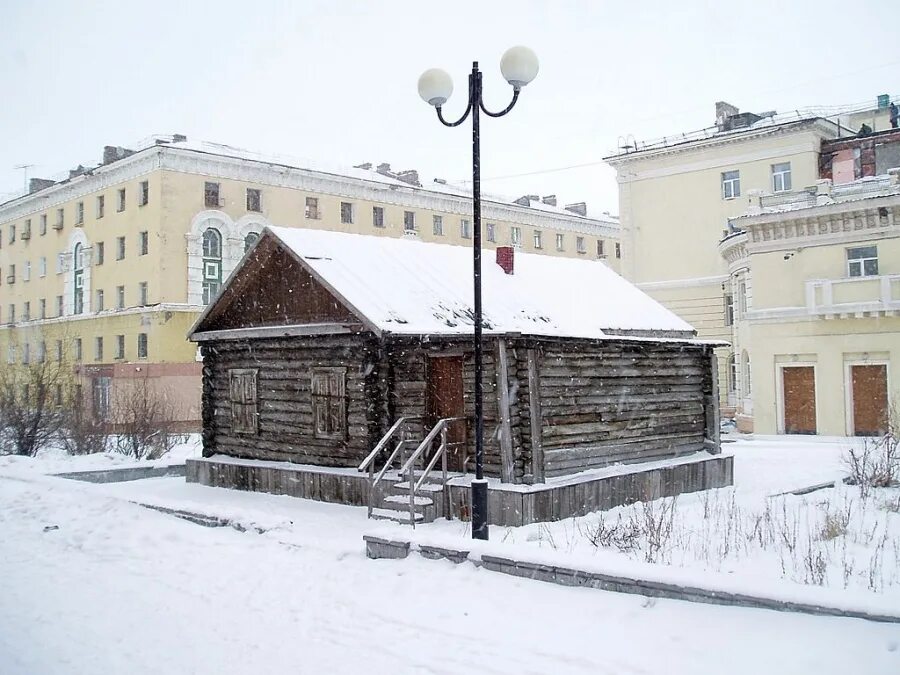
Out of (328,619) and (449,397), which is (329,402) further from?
(328,619)

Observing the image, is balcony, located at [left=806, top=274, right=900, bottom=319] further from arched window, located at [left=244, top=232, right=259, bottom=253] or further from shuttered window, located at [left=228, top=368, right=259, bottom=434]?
arched window, located at [left=244, top=232, right=259, bottom=253]

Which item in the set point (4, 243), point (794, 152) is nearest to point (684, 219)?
point (794, 152)

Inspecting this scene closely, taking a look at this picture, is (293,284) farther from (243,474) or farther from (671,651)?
(671,651)

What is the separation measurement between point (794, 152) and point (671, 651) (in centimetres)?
3391

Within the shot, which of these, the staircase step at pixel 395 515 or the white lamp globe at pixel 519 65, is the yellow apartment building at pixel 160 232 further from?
the white lamp globe at pixel 519 65

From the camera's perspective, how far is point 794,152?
119ft

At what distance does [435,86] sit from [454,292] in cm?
593

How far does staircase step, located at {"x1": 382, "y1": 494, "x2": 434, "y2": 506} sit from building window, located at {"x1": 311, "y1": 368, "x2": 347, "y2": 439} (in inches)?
101

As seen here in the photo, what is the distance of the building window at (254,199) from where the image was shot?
39.2 m

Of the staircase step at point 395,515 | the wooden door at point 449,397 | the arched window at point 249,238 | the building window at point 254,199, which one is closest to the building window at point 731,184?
the building window at point 254,199

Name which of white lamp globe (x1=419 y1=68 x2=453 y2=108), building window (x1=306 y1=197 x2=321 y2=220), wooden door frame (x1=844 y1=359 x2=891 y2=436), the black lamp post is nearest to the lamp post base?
the black lamp post

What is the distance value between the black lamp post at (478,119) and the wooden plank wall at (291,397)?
4.88 metres

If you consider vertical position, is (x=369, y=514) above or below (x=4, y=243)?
below

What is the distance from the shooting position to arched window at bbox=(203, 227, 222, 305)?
3797cm
